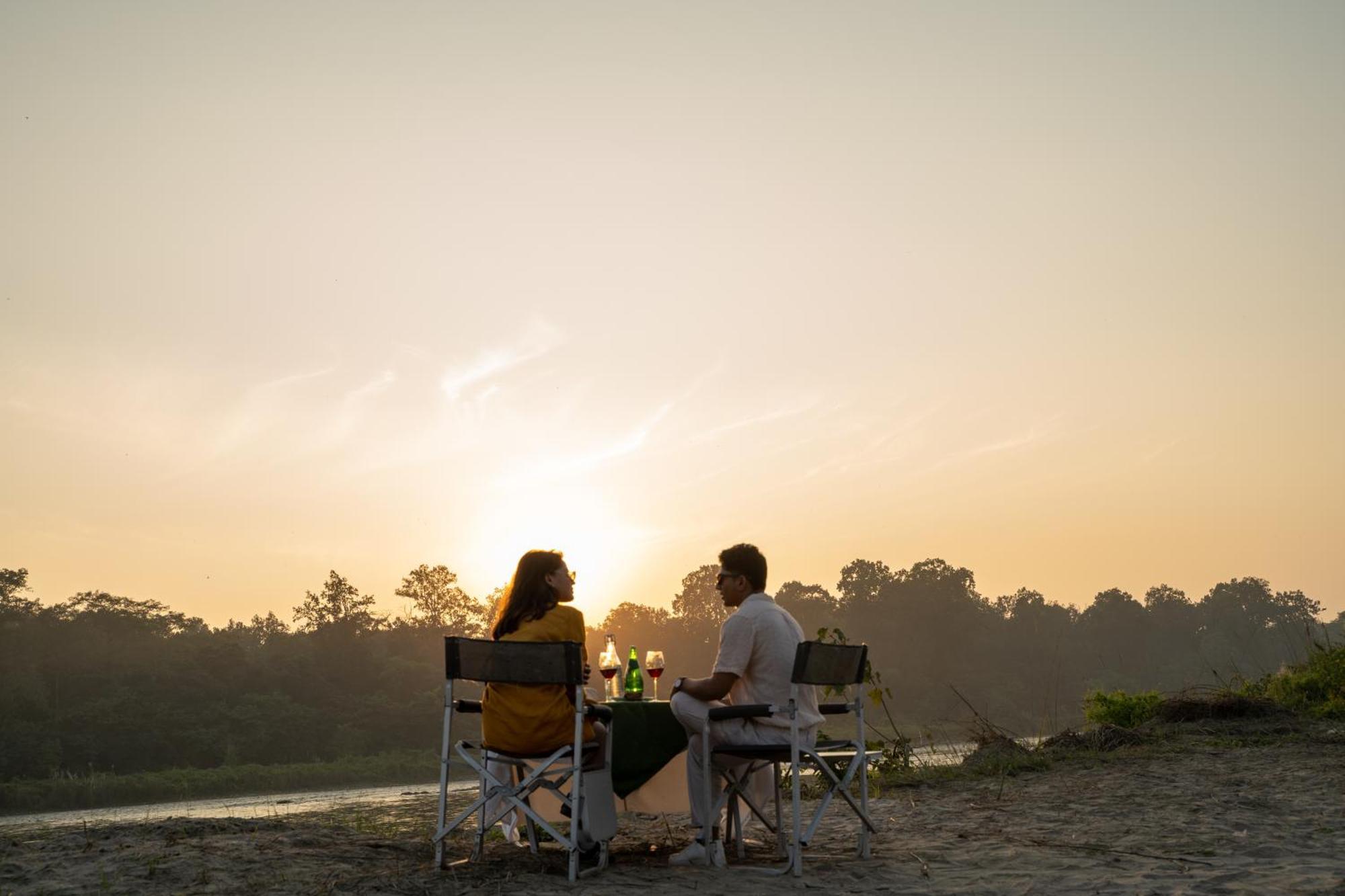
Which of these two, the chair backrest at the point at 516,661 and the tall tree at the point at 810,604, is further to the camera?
the tall tree at the point at 810,604

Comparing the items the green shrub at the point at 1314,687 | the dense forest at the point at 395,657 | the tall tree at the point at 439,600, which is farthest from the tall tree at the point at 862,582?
the green shrub at the point at 1314,687

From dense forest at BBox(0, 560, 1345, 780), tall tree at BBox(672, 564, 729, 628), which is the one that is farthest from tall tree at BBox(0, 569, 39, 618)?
tall tree at BBox(672, 564, 729, 628)

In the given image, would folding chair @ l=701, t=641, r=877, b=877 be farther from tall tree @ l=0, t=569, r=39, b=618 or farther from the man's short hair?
tall tree @ l=0, t=569, r=39, b=618

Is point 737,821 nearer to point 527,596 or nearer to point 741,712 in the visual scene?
point 741,712

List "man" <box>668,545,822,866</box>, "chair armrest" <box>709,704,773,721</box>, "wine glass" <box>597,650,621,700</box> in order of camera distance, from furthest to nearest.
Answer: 1. "wine glass" <box>597,650,621,700</box>
2. "man" <box>668,545,822,866</box>
3. "chair armrest" <box>709,704,773,721</box>

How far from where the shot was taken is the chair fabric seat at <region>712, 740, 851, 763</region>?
195 inches

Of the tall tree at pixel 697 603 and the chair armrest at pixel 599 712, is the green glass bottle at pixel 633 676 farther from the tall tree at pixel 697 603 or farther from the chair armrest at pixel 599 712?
the tall tree at pixel 697 603

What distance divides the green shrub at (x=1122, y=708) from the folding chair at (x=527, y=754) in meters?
7.44

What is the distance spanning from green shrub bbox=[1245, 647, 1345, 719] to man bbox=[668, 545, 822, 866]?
752cm

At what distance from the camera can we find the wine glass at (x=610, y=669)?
18.9ft

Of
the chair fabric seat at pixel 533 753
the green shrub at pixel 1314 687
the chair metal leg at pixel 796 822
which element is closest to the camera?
the chair metal leg at pixel 796 822

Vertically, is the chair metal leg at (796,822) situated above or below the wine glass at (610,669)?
below

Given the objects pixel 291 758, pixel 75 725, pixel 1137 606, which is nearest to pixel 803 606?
pixel 1137 606

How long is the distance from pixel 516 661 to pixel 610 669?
99 cm
